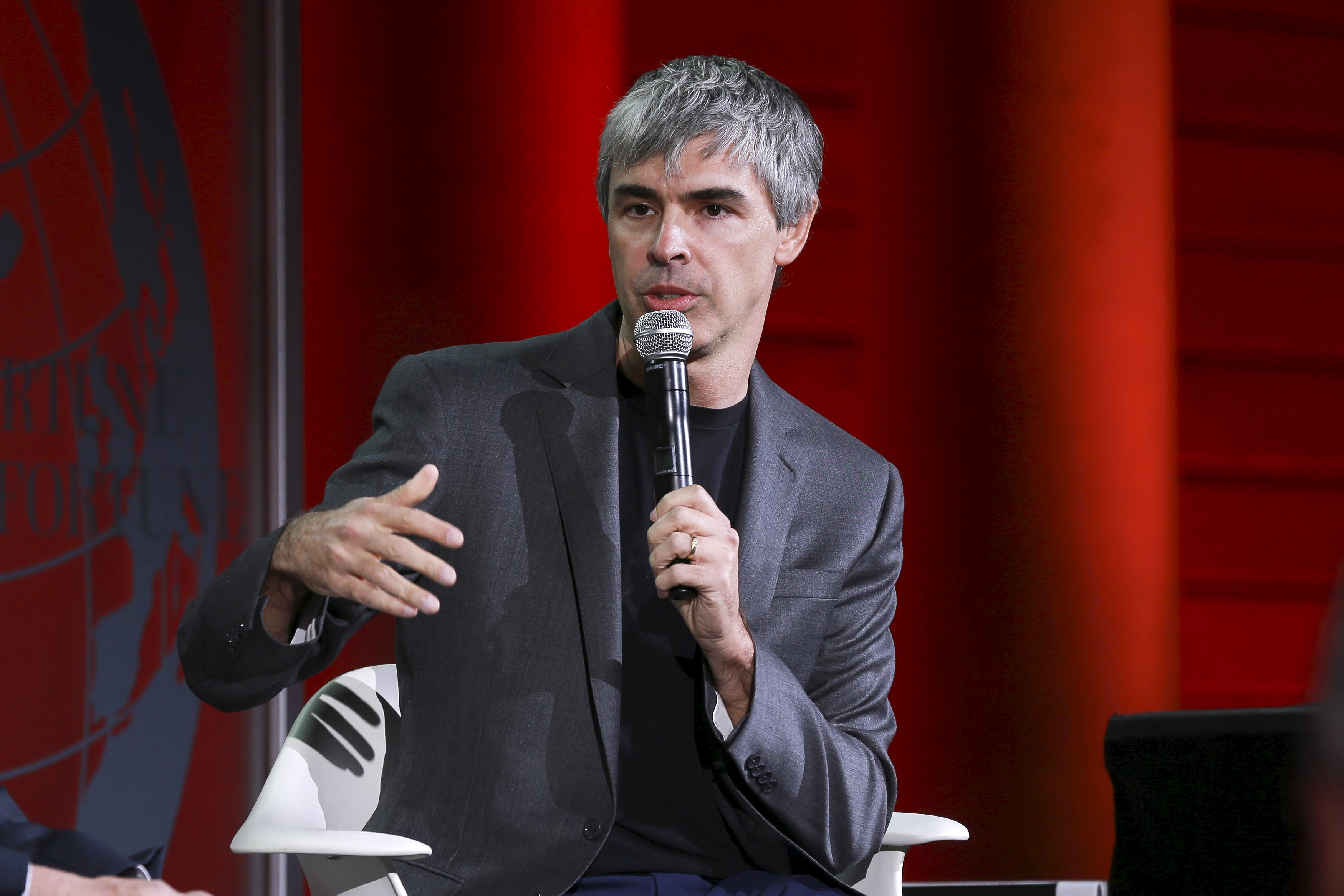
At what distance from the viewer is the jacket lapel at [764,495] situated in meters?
1.54

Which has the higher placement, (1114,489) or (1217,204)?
(1217,204)

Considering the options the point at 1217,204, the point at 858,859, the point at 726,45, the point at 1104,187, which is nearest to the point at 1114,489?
the point at 1104,187

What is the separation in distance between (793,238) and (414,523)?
0.82m

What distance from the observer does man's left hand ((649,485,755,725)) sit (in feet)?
3.92

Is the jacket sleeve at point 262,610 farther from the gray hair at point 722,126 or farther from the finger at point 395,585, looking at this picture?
the gray hair at point 722,126

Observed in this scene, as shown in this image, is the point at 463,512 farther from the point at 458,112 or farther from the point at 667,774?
the point at 458,112

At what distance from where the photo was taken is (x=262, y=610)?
4.39 ft

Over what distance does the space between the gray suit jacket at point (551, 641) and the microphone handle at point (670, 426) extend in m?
0.22

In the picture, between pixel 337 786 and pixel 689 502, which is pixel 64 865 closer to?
pixel 337 786

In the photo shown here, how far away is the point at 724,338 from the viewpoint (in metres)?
1.60

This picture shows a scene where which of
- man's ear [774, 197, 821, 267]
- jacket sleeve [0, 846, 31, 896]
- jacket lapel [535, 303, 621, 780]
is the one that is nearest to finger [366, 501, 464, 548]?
jacket lapel [535, 303, 621, 780]

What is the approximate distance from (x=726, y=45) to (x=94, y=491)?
1700 millimetres

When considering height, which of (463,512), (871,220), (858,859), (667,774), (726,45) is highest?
(726,45)

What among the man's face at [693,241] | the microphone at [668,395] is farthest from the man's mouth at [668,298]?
the microphone at [668,395]
